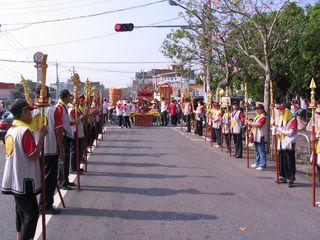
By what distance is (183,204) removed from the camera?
8102 millimetres

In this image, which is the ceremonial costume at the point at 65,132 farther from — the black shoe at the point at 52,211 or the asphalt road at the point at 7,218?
the black shoe at the point at 52,211

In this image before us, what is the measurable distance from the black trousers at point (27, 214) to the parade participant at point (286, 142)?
6.09 meters

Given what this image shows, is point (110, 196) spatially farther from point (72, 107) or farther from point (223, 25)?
point (223, 25)

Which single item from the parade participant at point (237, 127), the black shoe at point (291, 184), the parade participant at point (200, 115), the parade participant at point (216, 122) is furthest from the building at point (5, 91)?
the black shoe at point (291, 184)

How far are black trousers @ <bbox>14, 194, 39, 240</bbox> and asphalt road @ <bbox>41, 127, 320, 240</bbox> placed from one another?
760mm

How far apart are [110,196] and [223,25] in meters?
10.9

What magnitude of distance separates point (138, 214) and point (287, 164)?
4.17 meters

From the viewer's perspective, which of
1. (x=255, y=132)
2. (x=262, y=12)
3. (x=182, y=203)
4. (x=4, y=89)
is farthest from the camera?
(x=4, y=89)

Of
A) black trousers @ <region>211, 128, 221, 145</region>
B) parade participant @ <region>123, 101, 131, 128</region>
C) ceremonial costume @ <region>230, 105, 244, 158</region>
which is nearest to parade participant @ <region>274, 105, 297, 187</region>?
ceremonial costume @ <region>230, 105, 244, 158</region>

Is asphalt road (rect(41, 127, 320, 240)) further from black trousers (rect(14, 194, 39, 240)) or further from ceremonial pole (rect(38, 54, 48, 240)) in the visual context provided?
black trousers (rect(14, 194, 39, 240))

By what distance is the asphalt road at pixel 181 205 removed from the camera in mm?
6523

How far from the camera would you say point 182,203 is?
26.8 ft

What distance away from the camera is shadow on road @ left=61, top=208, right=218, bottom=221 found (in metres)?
7.20

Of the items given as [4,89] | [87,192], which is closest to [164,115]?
[87,192]
